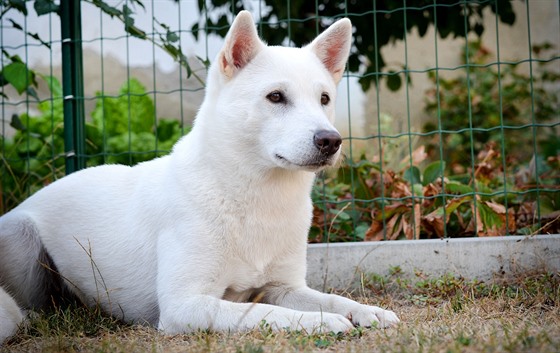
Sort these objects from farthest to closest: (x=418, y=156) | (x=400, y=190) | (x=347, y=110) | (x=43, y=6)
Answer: (x=347, y=110), (x=418, y=156), (x=400, y=190), (x=43, y=6)

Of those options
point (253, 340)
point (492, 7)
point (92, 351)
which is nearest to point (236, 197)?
point (253, 340)

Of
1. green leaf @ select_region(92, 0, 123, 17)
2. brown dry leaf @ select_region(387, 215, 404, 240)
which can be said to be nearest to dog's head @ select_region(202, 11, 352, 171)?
green leaf @ select_region(92, 0, 123, 17)

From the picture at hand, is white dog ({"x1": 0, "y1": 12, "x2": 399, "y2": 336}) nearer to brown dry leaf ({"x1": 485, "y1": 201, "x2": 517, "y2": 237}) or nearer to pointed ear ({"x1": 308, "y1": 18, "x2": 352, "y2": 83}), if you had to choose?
pointed ear ({"x1": 308, "y1": 18, "x2": 352, "y2": 83})

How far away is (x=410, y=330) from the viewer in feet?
8.73

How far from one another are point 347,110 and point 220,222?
11.9 feet

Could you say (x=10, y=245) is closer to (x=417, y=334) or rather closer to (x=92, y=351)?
(x=92, y=351)

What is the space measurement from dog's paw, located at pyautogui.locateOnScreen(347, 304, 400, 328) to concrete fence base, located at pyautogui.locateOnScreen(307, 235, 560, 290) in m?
0.92

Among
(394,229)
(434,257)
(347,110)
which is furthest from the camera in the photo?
(347,110)

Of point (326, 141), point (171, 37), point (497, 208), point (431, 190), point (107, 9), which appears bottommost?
point (497, 208)

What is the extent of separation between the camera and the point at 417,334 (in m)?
2.56

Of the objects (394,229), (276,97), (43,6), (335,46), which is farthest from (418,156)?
(43,6)

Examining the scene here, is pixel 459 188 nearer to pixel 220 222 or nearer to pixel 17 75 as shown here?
pixel 220 222

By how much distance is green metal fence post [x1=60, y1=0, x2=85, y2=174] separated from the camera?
441 centimetres

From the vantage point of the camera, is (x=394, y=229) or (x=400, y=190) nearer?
(x=394, y=229)
